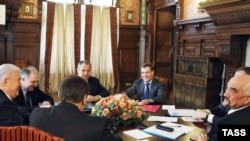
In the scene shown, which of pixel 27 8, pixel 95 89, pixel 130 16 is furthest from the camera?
pixel 130 16

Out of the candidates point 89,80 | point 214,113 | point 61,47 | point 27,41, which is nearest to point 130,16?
point 61,47

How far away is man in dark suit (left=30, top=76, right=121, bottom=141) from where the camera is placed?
148 centimetres

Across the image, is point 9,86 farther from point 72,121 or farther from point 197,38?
point 197,38

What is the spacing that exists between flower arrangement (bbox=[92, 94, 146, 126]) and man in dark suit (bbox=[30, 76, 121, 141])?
23.1 inches

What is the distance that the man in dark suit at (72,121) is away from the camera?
4.86 ft

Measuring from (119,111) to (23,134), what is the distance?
1033 millimetres

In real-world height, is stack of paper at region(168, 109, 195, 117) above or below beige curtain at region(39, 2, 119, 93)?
below

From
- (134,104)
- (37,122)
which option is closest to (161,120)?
(134,104)

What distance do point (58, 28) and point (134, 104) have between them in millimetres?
4828

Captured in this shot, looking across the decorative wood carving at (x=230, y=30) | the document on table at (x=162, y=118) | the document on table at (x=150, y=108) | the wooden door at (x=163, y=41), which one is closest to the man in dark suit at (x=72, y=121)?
the document on table at (x=162, y=118)

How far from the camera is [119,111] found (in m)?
2.24

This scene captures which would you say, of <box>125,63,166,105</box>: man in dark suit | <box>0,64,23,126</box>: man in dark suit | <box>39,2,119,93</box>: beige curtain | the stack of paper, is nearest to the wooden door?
<box>39,2,119,93</box>: beige curtain

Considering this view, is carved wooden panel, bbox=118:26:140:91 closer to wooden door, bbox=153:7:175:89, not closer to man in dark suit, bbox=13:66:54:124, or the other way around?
wooden door, bbox=153:7:175:89

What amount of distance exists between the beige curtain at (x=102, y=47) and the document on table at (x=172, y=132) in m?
4.94
